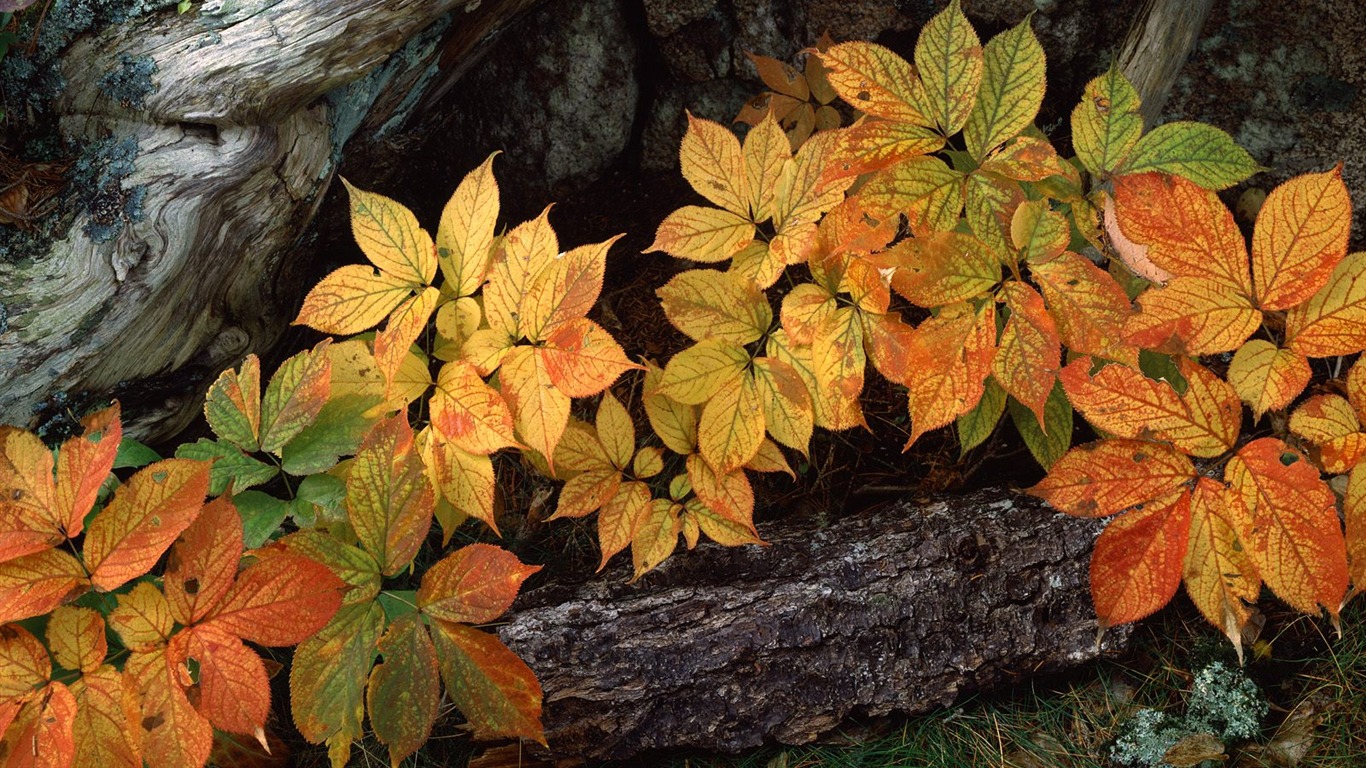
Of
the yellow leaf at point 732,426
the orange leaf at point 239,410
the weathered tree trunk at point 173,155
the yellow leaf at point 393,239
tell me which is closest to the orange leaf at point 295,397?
the orange leaf at point 239,410

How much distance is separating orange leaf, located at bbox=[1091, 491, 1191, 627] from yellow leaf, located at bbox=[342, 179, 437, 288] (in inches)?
53.3

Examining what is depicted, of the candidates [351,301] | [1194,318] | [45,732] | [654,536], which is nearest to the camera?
[45,732]

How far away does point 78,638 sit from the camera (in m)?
1.56

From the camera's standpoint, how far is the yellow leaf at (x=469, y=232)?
1.91m

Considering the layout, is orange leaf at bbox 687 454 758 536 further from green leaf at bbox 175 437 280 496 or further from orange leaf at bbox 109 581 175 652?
orange leaf at bbox 109 581 175 652

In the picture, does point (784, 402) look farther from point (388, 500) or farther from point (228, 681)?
point (228, 681)

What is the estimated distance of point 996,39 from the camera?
182 cm

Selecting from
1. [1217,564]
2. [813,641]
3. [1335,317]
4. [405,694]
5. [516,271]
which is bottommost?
[813,641]

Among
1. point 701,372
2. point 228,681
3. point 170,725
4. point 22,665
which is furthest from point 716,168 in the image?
point 22,665

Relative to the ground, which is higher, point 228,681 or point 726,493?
point 228,681

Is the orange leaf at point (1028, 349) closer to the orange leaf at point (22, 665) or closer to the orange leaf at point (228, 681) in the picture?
the orange leaf at point (228, 681)

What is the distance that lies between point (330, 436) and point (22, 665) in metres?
0.64

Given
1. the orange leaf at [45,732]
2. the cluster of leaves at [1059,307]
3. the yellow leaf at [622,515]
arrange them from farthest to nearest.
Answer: the yellow leaf at [622,515] → the cluster of leaves at [1059,307] → the orange leaf at [45,732]

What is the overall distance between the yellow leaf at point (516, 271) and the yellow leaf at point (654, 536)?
1.64 feet
